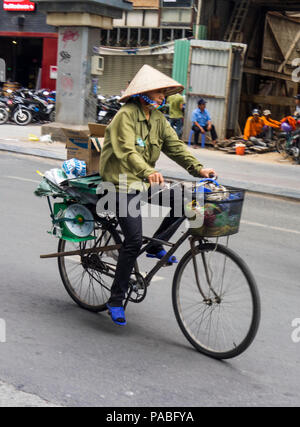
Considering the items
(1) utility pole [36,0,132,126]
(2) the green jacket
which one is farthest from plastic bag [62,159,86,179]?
(1) utility pole [36,0,132,126]

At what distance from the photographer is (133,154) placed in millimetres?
4141

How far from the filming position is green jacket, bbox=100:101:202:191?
4180mm

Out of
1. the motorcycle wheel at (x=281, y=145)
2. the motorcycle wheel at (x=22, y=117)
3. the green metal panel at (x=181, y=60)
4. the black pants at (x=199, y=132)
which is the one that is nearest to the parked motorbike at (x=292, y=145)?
the motorcycle wheel at (x=281, y=145)

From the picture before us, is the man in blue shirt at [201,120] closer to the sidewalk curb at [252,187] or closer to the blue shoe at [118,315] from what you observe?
the sidewalk curb at [252,187]

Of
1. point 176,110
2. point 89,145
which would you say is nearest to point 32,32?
point 176,110

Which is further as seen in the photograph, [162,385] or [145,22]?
[145,22]

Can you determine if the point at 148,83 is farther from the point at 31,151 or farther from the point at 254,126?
the point at 254,126

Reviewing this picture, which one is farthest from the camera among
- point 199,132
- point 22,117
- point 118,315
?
point 22,117

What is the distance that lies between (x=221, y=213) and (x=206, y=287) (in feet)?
1.91

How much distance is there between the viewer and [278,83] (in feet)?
71.8

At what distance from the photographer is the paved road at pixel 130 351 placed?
11.6ft
